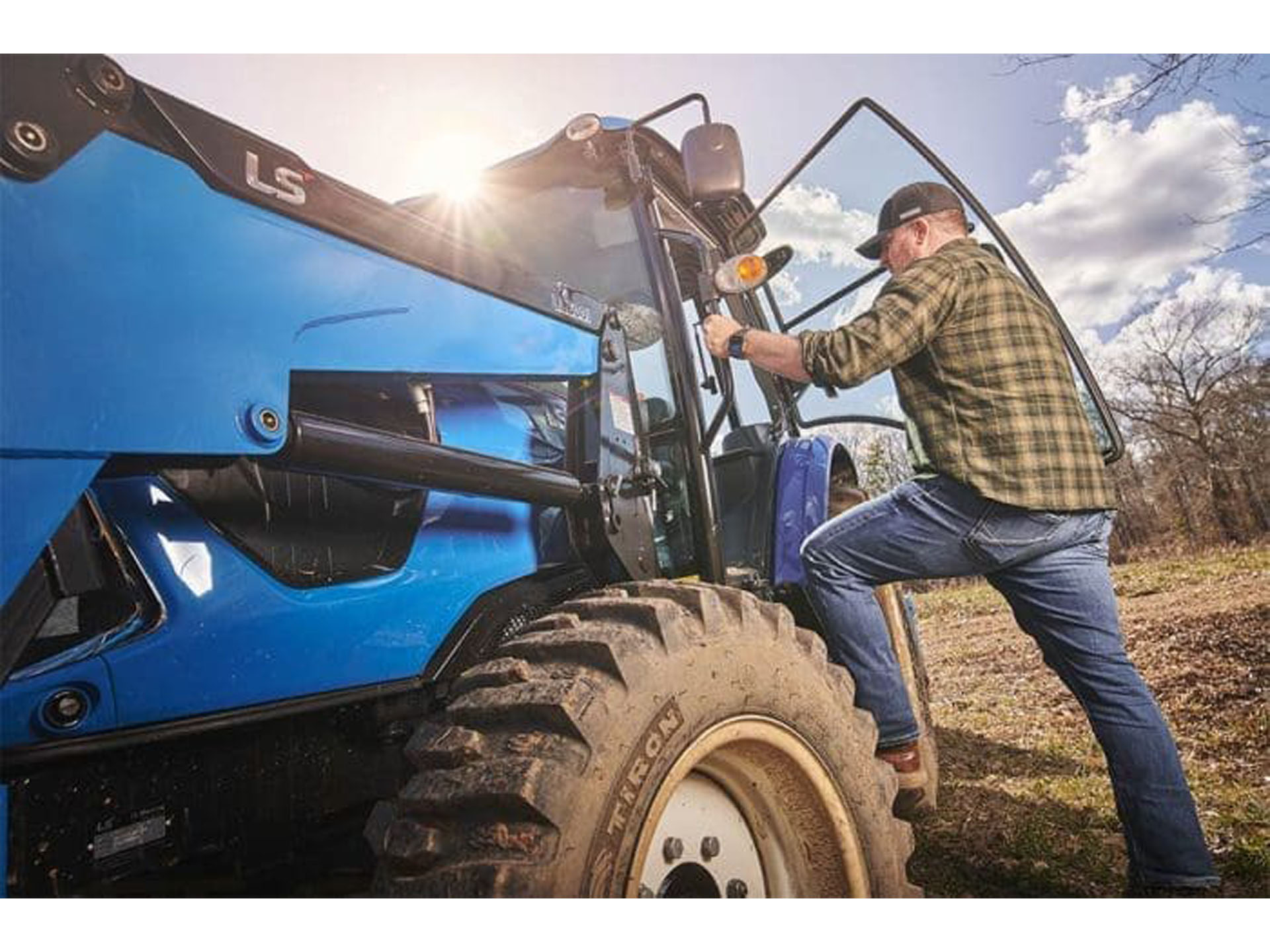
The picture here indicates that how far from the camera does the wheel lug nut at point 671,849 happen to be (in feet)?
4.92

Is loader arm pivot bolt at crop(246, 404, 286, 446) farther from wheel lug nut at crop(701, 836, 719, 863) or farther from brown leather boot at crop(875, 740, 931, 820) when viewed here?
brown leather boot at crop(875, 740, 931, 820)

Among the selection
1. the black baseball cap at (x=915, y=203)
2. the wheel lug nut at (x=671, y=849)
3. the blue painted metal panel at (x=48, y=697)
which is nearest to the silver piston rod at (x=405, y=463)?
the blue painted metal panel at (x=48, y=697)

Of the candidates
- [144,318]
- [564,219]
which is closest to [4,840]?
[144,318]

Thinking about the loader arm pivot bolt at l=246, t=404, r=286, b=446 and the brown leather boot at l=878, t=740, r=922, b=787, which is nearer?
the loader arm pivot bolt at l=246, t=404, r=286, b=446

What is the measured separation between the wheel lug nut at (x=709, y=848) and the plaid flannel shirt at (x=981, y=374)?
1153mm

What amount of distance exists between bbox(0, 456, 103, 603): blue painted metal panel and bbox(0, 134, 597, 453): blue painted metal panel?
1.1 inches

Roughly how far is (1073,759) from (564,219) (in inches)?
138

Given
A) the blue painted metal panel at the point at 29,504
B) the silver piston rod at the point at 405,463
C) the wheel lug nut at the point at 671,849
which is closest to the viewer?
the blue painted metal panel at the point at 29,504

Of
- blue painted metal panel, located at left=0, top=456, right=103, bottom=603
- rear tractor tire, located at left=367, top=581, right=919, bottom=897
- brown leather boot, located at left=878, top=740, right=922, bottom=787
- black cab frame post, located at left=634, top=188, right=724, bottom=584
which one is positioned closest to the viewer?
blue painted metal panel, located at left=0, top=456, right=103, bottom=603

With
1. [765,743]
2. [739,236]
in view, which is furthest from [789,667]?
[739,236]

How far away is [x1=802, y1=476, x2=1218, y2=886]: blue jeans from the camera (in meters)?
2.04

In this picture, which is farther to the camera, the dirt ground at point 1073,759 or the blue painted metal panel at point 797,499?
the blue painted metal panel at point 797,499

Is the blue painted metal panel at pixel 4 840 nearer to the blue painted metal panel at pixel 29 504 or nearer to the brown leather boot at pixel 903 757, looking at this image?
the blue painted metal panel at pixel 29 504

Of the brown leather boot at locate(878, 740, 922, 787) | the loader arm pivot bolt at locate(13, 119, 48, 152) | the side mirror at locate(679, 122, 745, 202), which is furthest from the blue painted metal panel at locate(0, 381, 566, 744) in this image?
the brown leather boot at locate(878, 740, 922, 787)
